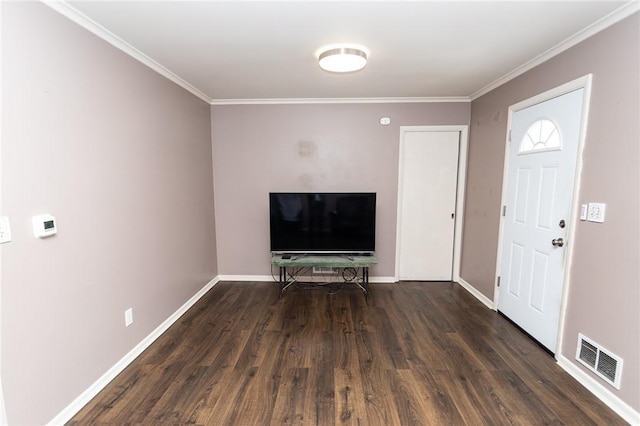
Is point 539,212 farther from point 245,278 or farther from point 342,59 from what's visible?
point 245,278

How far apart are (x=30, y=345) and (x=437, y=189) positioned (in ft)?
13.0

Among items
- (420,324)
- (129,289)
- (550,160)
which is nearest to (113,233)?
(129,289)

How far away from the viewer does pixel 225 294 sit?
3.52m

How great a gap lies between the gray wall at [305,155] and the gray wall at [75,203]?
1.04m

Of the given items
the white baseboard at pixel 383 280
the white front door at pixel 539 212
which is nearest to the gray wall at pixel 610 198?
the white front door at pixel 539 212

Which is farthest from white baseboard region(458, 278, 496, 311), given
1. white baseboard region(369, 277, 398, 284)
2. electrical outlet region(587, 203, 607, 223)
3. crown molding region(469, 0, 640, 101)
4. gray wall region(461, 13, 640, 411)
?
crown molding region(469, 0, 640, 101)

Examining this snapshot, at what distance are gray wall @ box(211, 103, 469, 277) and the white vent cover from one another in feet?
6.84

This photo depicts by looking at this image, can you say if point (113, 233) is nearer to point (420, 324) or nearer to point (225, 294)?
point (225, 294)

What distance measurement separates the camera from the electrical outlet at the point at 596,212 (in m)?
1.83

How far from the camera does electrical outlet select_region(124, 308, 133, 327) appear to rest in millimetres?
2167

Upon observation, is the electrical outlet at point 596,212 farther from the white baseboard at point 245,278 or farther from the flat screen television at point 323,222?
the white baseboard at point 245,278

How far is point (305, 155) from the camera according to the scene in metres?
3.71

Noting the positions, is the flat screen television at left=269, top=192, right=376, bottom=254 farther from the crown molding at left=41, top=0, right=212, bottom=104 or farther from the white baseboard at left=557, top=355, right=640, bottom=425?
the white baseboard at left=557, top=355, right=640, bottom=425

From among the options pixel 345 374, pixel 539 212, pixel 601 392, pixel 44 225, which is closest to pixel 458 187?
pixel 539 212
